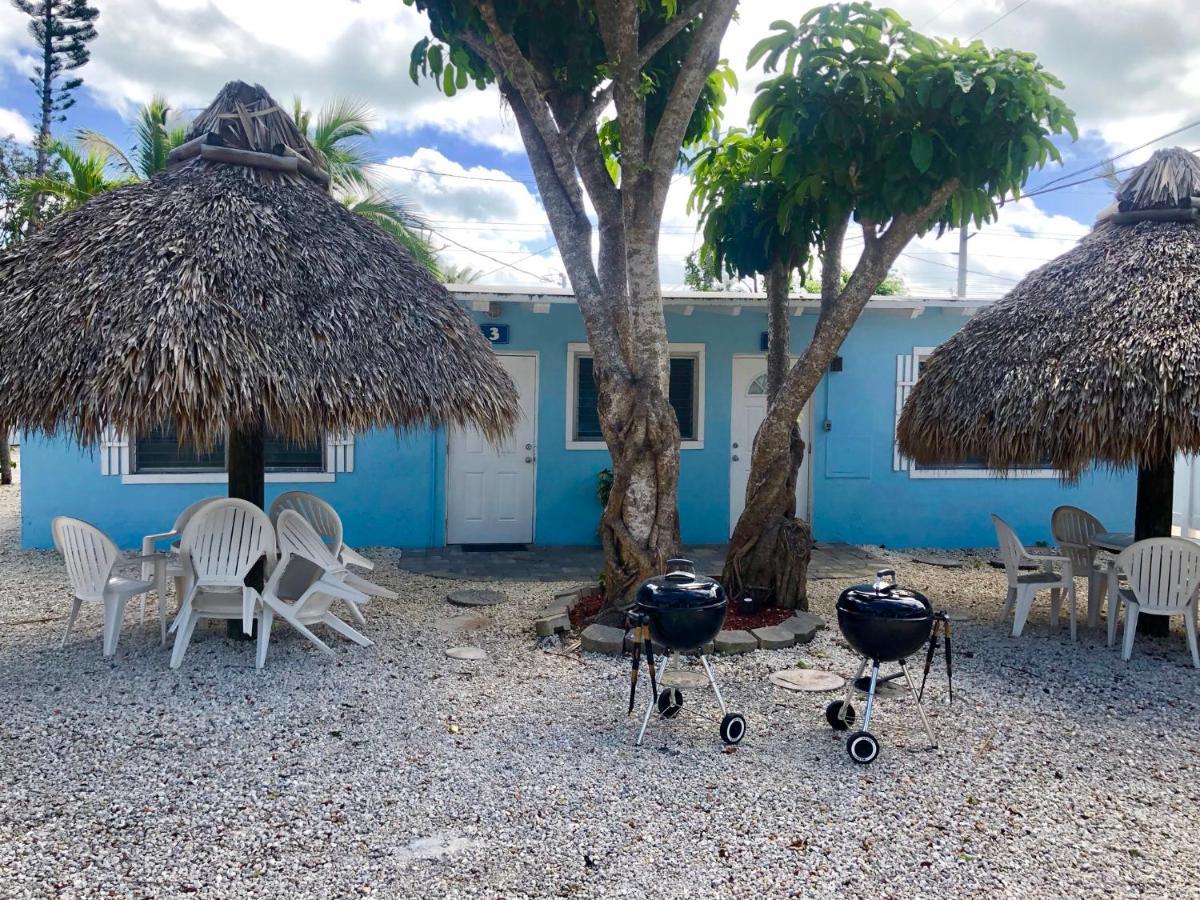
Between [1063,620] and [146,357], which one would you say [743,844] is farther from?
[1063,620]

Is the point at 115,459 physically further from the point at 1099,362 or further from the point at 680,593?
the point at 1099,362

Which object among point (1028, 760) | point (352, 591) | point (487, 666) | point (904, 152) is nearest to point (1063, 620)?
point (1028, 760)

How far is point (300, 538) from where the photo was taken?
5.18 metres

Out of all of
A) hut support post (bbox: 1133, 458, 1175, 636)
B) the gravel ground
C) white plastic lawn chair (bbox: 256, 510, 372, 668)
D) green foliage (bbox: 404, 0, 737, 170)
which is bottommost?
the gravel ground

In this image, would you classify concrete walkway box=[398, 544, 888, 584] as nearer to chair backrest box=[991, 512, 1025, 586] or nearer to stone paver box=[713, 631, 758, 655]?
chair backrest box=[991, 512, 1025, 586]

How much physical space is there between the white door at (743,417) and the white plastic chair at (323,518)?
474 cm

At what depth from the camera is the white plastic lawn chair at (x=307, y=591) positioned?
5031mm

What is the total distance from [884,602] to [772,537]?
98.8 inches

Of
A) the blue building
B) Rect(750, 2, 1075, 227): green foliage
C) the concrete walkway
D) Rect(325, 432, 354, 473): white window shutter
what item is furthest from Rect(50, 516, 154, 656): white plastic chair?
Rect(750, 2, 1075, 227): green foliage

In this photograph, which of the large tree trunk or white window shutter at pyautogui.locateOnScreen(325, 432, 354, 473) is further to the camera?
white window shutter at pyautogui.locateOnScreen(325, 432, 354, 473)

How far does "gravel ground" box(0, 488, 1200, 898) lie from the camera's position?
2818 mm

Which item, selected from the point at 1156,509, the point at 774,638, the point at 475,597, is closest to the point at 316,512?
the point at 475,597

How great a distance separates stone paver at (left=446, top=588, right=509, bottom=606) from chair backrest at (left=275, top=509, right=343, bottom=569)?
5.47 feet

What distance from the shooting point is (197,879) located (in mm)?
2723
